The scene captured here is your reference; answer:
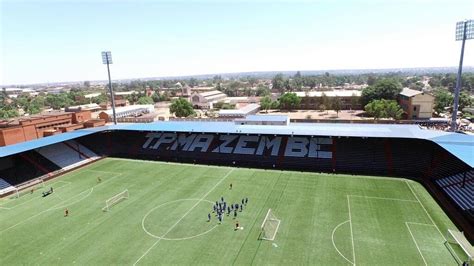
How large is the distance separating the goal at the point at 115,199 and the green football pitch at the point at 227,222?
1.85 ft

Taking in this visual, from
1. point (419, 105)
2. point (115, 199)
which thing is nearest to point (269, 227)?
point (115, 199)

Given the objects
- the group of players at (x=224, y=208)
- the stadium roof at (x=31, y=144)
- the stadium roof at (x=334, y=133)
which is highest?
the stadium roof at (x=334, y=133)

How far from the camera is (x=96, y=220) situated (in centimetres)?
2708

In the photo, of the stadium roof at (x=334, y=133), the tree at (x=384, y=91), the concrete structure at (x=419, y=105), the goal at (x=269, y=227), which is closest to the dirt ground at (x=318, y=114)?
Result: the tree at (x=384, y=91)

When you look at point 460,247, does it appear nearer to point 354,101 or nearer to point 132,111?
point 354,101

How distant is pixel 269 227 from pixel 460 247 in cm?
1393

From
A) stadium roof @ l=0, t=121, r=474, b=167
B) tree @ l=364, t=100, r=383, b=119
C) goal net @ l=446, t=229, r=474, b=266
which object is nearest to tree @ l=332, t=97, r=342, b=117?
tree @ l=364, t=100, r=383, b=119

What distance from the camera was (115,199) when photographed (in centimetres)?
3161

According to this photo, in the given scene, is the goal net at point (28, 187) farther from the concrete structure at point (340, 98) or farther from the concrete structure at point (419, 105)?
the concrete structure at point (340, 98)

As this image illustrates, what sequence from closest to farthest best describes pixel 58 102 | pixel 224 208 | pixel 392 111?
pixel 224 208, pixel 392 111, pixel 58 102

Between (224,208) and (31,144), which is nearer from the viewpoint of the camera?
(224,208)

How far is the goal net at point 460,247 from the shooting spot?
1963 centimetres

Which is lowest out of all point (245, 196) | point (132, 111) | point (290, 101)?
point (245, 196)

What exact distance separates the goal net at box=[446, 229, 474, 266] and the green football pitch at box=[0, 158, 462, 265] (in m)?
0.51
